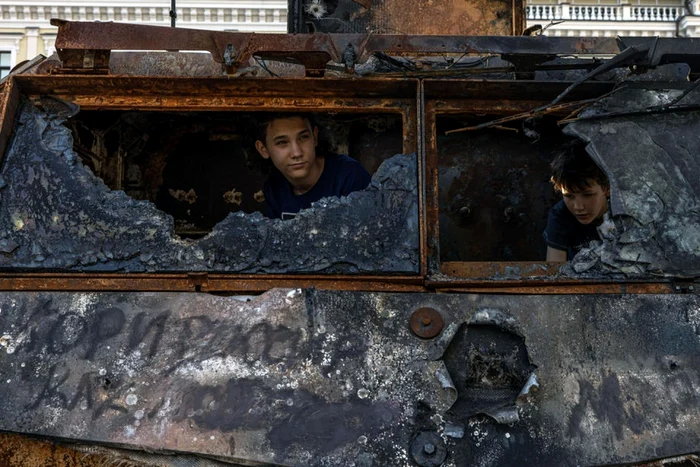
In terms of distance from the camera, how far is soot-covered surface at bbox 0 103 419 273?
3.28 meters

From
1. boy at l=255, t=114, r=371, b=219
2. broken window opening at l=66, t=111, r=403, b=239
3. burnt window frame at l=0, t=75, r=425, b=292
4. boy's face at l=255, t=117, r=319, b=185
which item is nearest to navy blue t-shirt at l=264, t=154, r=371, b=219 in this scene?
boy at l=255, t=114, r=371, b=219

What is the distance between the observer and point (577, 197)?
436 centimetres

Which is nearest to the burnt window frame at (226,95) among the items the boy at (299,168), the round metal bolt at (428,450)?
the boy at (299,168)

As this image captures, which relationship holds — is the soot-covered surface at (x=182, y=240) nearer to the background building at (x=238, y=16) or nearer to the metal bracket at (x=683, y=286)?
the metal bracket at (x=683, y=286)

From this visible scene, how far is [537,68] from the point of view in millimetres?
3562

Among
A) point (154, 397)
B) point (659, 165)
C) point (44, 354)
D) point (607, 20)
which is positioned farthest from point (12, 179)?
point (607, 20)

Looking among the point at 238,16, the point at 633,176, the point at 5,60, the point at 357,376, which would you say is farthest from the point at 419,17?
the point at 5,60

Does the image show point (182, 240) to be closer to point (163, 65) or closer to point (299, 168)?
point (163, 65)

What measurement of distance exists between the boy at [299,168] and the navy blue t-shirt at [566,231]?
108 cm

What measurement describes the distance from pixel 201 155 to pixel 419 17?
1665 millimetres

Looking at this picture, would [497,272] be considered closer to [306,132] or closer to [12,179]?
[306,132]

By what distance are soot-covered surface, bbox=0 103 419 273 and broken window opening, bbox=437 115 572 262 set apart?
181 cm

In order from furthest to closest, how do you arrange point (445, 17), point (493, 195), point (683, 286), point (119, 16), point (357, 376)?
point (119, 16) < point (493, 195) < point (445, 17) < point (683, 286) < point (357, 376)

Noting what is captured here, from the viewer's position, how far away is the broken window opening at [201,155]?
4754 mm
